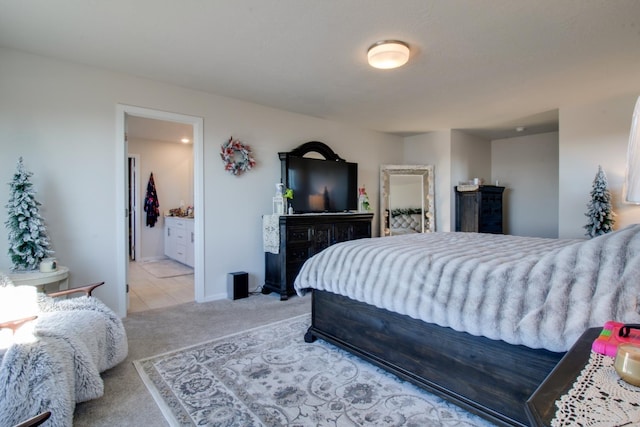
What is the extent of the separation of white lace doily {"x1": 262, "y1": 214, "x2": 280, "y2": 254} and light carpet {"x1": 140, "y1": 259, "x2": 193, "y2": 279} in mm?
2019

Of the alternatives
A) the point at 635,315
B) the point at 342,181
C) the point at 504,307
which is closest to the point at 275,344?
the point at 504,307

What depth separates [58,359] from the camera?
160cm

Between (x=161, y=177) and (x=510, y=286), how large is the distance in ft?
22.5

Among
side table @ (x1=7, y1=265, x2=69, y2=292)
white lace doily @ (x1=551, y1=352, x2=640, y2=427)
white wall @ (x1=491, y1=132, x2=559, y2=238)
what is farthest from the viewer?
white wall @ (x1=491, y1=132, x2=559, y2=238)

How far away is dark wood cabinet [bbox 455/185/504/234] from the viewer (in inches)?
219

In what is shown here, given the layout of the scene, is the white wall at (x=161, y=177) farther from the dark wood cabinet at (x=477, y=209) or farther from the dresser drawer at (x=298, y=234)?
the dark wood cabinet at (x=477, y=209)

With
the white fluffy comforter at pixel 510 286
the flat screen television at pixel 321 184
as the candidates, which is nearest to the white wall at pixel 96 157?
the flat screen television at pixel 321 184

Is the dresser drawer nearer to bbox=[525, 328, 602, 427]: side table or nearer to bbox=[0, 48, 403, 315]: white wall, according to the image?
bbox=[0, 48, 403, 315]: white wall

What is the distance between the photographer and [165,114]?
361cm

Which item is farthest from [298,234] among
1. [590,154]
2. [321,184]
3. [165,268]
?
[590,154]

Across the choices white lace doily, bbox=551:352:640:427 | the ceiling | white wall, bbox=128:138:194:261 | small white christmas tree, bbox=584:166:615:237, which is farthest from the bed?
white wall, bbox=128:138:194:261

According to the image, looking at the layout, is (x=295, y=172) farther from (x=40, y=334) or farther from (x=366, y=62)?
(x=40, y=334)

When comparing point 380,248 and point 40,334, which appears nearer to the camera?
point 40,334

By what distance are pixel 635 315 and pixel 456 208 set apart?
4770mm
